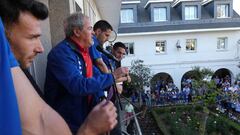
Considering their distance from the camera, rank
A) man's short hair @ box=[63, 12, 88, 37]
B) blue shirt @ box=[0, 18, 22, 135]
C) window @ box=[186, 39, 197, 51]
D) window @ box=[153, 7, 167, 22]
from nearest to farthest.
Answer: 1. blue shirt @ box=[0, 18, 22, 135]
2. man's short hair @ box=[63, 12, 88, 37]
3. window @ box=[186, 39, 197, 51]
4. window @ box=[153, 7, 167, 22]

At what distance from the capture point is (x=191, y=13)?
24.6m

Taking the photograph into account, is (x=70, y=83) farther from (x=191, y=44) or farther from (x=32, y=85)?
(x=191, y=44)

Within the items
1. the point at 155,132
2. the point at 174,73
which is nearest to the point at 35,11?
the point at 155,132

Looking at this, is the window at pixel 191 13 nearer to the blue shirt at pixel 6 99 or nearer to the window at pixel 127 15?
the window at pixel 127 15

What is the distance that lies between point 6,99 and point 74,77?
3.55ft

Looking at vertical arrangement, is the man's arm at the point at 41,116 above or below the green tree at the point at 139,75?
above

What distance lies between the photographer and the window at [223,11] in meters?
24.7

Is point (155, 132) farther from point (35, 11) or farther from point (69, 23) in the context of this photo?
point (35, 11)

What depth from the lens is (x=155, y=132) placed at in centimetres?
1338

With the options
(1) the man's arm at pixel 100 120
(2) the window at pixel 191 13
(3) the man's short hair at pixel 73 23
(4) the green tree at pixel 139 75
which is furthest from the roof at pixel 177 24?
(1) the man's arm at pixel 100 120

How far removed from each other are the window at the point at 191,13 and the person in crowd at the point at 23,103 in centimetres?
2433

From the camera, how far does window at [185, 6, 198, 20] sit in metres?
24.5

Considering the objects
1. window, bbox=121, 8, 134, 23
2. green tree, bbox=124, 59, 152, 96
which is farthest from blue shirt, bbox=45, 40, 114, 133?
window, bbox=121, 8, 134, 23

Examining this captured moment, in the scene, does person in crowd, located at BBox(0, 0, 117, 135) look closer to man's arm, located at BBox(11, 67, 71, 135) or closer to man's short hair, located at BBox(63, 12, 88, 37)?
man's arm, located at BBox(11, 67, 71, 135)
